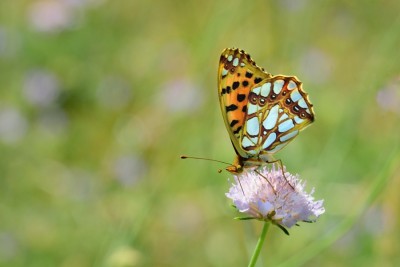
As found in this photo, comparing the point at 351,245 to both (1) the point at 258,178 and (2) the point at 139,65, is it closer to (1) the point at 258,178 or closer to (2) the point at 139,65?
(1) the point at 258,178

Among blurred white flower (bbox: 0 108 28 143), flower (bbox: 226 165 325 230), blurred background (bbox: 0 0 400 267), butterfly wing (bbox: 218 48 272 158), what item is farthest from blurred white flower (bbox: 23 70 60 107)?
flower (bbox: 226 165 325 230)

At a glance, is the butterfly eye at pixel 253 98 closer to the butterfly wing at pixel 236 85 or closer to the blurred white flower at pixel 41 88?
the butterfly wing at pixel 236 85

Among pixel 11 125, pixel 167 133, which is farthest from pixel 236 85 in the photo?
pixel 11 125

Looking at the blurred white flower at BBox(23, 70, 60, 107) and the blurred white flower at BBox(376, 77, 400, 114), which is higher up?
the blurred white flower at BBox(23, 70, 60, 107)

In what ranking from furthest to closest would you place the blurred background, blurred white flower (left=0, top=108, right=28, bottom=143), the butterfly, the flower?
blurred white flower (left=0, top=108, right=28, bottom=143) → the blurred background → the butterfly → the flower

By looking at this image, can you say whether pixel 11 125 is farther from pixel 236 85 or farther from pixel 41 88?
pixel 236 85

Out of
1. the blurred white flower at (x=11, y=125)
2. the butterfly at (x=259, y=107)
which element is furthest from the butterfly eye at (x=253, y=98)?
the blurred white flower at (x=11, y=125)

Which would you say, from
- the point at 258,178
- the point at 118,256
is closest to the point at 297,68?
the point at 118,256

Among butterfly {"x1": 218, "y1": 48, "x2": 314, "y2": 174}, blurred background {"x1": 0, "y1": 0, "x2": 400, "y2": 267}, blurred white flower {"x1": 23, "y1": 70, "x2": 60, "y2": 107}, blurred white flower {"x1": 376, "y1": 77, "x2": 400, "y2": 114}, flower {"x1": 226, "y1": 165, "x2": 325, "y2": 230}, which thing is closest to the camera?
flower {"x1": 226, "y1": 165, "x2": 325, "y2": 230}

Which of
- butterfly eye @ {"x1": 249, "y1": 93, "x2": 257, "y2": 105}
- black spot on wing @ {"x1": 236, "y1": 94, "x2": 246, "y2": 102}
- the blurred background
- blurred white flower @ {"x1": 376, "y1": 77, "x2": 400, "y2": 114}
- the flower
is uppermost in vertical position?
the blurred background

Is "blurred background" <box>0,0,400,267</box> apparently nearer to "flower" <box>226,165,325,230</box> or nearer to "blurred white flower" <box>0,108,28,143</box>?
"blurred white flower" <box>0,108,28,143</box>
